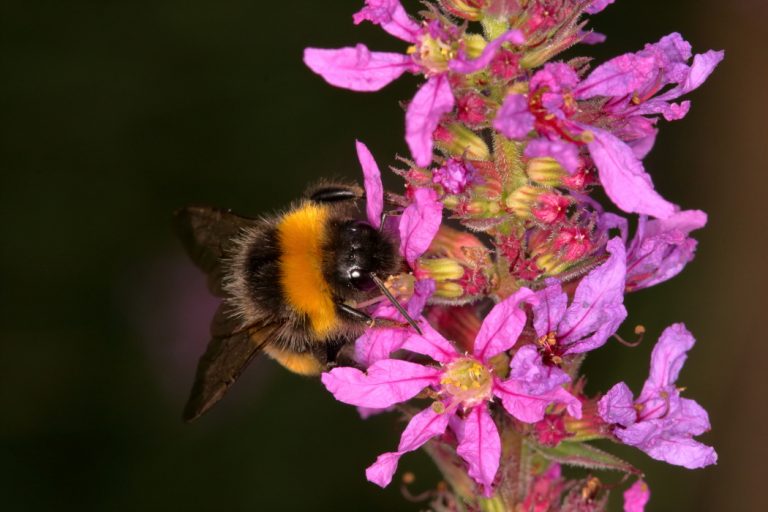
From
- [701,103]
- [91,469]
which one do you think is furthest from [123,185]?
[701,103]

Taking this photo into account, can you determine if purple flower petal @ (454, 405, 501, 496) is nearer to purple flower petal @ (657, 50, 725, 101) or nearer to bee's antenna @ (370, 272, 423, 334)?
bee's antenna @ (370, 272, 423, 334)

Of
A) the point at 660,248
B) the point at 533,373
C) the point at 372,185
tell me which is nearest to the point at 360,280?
the point at 372,185

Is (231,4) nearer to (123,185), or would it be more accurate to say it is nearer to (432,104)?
(123,185)

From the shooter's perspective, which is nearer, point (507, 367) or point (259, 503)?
point (507, 367)

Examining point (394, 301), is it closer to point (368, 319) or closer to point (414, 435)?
point (368, 319)

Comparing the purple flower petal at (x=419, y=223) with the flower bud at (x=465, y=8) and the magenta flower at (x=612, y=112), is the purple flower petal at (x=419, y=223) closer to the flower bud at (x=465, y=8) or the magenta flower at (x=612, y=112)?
the magenta flower at (x=612, y=112)

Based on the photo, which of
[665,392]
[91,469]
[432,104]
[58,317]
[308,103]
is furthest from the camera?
[308,103]

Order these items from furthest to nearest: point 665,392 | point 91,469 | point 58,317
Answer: point 58,317 < point 91,469 < point 665,392
